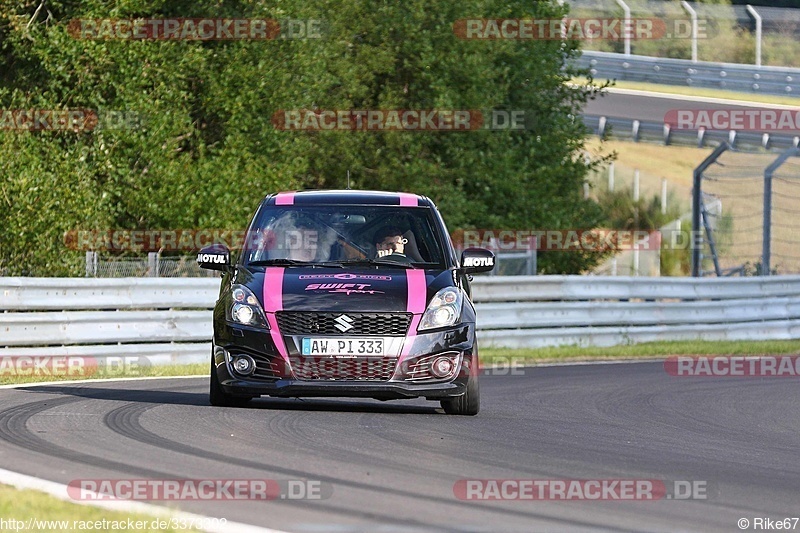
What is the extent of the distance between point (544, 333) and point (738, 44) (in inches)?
1083

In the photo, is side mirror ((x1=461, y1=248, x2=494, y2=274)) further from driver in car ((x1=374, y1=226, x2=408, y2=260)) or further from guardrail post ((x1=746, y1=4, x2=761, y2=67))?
guardrail post ((x1=746, y1=4, x2=761, y2=67))

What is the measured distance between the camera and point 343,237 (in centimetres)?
1109

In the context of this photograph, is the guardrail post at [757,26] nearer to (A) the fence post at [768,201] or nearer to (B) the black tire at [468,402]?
(A) the fence post at [768,201]

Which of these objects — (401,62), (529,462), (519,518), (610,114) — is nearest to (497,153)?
(401,62)

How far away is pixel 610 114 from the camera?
44844 mm

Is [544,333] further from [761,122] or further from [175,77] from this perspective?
[761,122]

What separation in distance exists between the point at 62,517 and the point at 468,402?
201 inches
